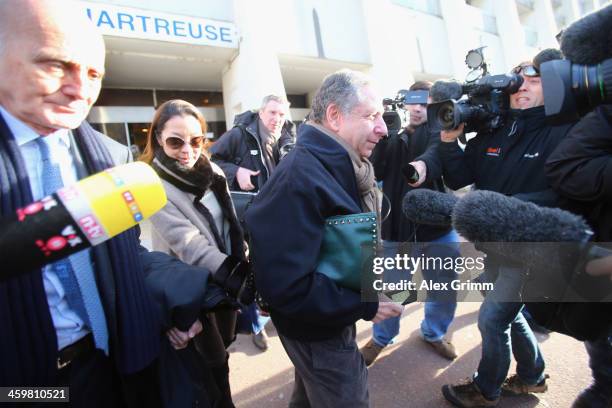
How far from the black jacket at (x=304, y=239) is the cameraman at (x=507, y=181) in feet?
2.53

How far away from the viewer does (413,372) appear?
2.31 meters

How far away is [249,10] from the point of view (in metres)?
7.18

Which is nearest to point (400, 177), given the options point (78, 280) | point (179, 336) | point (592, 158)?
point (592, 158)

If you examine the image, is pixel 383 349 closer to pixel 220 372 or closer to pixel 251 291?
pixel 220 372

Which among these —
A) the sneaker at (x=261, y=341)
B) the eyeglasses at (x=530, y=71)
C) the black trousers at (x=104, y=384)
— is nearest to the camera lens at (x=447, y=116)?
the eyeglasses at (x=530, y=71)

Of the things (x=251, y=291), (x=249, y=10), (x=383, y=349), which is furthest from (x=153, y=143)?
(x=249, y=10)

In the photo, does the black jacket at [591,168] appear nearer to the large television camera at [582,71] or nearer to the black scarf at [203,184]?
the large television camera at [582,71]

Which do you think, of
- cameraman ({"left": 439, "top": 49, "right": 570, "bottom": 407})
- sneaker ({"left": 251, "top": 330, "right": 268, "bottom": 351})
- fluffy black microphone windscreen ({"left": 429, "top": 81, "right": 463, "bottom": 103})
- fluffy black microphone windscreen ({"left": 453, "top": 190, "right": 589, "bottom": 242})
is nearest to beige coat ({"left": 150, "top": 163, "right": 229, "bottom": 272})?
fluffy black microphone windscreen ({"left": 453, "top": 190, "right": 589, "bottom": 242})

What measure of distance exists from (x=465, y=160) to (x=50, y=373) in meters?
2.19

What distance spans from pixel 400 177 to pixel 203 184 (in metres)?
1.53

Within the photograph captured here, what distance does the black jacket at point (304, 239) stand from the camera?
3.77 ft

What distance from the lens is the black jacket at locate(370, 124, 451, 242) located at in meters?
2.42

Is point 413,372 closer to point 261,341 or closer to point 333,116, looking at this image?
point 261,341

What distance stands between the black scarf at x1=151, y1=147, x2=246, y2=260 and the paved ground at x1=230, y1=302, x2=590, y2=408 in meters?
1.10
